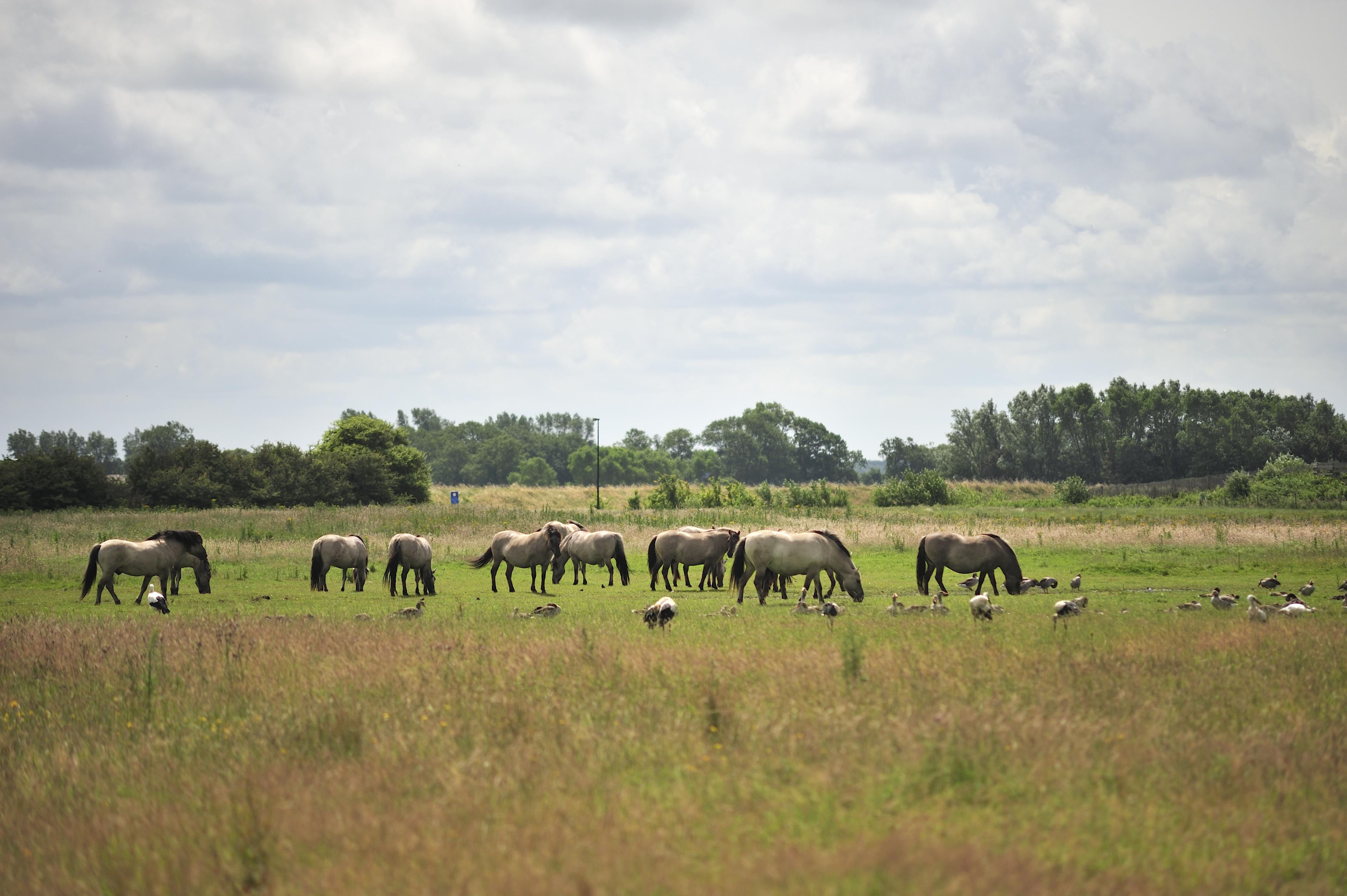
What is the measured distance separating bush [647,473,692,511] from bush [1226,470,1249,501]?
37679mm

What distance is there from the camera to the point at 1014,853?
6547 mm

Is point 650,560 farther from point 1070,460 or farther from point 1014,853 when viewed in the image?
point 1070,460

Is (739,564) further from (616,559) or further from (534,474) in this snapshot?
(534,474)

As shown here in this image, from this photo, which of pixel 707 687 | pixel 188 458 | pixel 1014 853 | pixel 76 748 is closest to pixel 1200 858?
pixel 1014 853

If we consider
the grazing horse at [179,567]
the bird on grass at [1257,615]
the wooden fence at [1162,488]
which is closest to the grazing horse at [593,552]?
the grazing horse at [179,567]

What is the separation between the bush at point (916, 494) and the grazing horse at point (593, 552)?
4900cm

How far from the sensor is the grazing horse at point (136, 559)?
24.1 metres

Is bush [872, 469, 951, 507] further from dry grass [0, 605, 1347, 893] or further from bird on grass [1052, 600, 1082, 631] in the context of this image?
dry grass [0, 605, 1347, 893]

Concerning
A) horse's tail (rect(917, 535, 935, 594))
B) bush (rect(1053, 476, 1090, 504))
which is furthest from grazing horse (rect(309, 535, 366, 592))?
bush (rect(1053, 476, 1090, 504))

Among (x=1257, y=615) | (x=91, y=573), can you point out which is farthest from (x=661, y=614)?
(x=91, y=573)

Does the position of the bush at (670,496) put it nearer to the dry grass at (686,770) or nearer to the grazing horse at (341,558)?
the grazing horse at (341,558)

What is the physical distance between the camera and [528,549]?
89.7 ft

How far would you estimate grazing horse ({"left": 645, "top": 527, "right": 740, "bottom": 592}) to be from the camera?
90.5ft

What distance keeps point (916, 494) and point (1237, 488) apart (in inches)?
871
